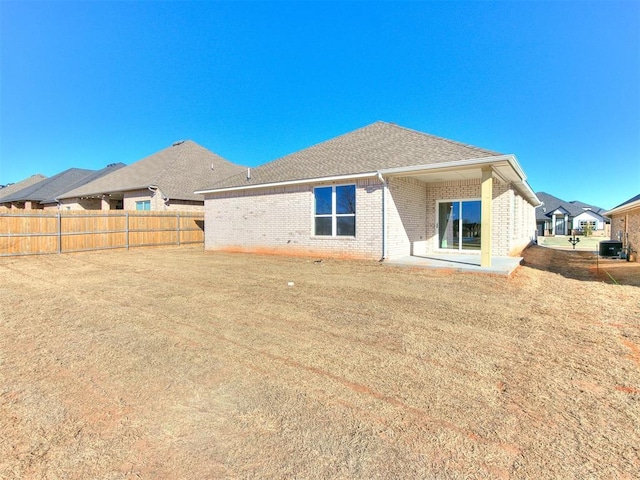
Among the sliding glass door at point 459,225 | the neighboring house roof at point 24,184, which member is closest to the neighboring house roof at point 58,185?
the neighboring house roof at point 24,184

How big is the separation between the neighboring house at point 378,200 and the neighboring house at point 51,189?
22.2 meters

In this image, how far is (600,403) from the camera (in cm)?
270

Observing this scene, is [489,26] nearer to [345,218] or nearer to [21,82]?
[345,218]

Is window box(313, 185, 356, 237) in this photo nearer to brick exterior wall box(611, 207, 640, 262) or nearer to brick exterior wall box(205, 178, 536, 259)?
brick exterior wall box(205, 178, 536, 259)

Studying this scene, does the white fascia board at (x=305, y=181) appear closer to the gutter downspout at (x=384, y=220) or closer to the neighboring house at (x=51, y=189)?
the gutter downspout at (x=384, y=220)

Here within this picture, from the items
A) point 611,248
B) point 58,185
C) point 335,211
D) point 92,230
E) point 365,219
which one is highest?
point 58,185

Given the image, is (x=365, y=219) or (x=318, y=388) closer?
(x=318, y=388)

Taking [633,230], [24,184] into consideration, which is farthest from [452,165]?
[24,184]

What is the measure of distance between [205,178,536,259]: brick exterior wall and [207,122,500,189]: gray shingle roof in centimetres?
62

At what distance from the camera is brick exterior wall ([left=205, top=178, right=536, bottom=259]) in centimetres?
1138

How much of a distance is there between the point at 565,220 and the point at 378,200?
4893 centimetres

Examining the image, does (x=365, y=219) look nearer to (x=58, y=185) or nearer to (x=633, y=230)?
(x=633, y=230)

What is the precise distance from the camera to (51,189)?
29781 mm

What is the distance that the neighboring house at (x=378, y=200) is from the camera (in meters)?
11.0
